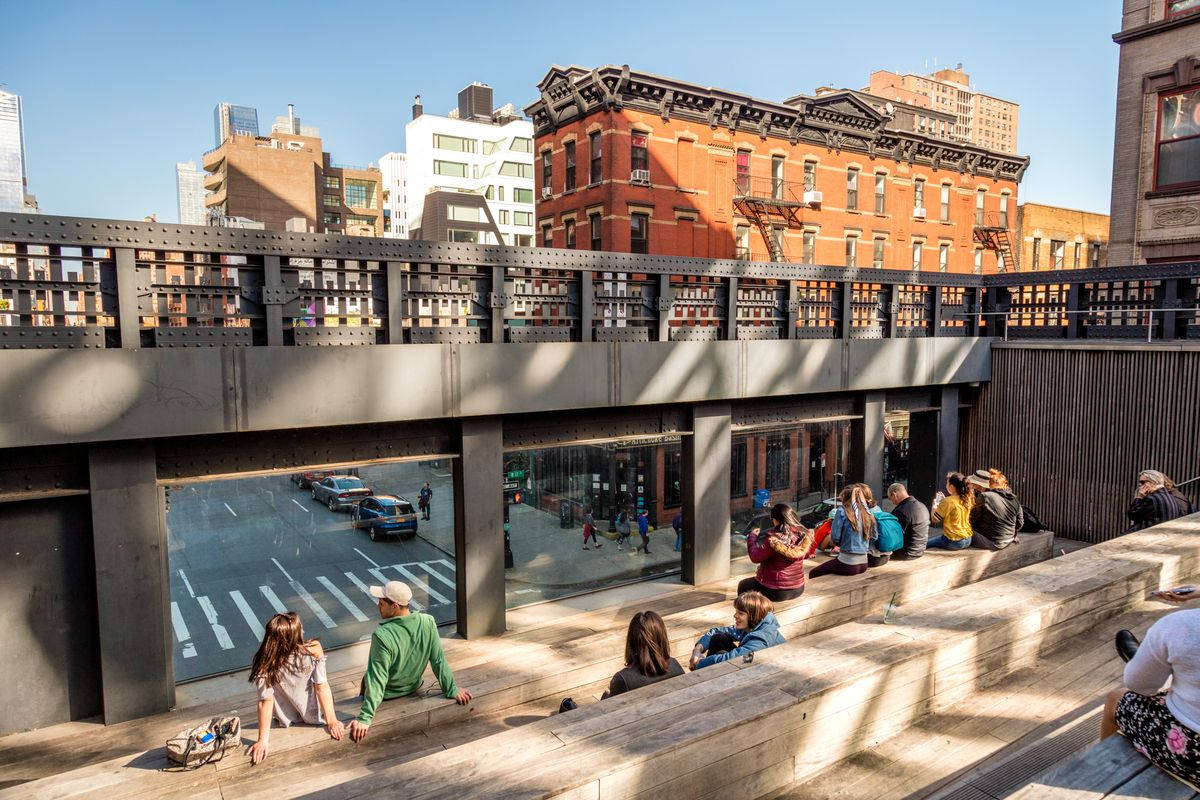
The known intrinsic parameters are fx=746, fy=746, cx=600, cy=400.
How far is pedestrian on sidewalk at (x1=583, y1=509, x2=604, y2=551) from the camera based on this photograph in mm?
18816

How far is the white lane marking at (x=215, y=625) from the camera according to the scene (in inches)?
378

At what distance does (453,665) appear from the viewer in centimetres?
876

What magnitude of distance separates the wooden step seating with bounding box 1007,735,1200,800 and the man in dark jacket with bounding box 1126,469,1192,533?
7185mm

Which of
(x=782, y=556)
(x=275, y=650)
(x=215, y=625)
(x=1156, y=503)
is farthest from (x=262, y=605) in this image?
(x=1156, y=503)

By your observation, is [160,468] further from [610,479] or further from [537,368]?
[610,479]

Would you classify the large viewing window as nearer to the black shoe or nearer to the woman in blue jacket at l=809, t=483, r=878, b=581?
the woman in blue jacket at l=809, t=483, r=878, b=581

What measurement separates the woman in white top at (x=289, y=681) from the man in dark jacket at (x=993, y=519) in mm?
8580

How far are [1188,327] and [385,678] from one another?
15.1 meters

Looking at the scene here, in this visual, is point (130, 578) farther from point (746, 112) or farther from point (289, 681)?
point (746, 112)

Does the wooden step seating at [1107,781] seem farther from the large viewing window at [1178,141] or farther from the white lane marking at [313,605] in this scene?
the large viewing window at [1178,141]

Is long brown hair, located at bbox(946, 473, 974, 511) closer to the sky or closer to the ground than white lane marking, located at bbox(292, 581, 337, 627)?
closer to the sky

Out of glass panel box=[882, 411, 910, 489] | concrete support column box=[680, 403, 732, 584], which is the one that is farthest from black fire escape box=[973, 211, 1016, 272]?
concrete support column box=[680, 403, 732, 584]

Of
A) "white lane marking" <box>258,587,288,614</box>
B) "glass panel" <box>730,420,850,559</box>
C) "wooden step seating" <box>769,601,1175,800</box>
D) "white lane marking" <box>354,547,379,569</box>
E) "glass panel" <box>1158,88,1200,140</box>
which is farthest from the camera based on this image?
"glass panel" <box>1158,88,1200,140</box>

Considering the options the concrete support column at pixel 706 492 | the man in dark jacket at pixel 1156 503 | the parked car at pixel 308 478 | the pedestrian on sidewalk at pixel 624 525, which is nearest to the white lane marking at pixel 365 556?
the parked car at pixel 308 478
